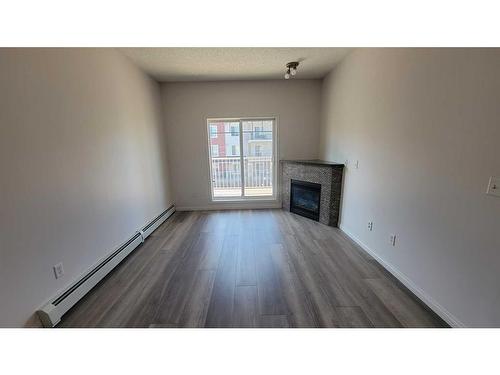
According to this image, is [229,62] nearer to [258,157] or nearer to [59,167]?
[258,157]

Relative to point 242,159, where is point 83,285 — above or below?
below

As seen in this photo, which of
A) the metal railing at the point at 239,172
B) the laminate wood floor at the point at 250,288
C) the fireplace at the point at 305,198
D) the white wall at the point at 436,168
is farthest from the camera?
the metal railing at the point at 239,172

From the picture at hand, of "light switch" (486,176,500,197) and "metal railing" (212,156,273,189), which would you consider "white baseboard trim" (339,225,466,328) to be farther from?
"metal railing" (212,156,273,189)

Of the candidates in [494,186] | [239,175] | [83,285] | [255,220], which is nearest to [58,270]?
[83,285]

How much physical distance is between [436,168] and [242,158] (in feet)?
10.6

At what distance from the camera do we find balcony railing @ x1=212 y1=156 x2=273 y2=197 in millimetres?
4230

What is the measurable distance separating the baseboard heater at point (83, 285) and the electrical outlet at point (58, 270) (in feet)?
0.49

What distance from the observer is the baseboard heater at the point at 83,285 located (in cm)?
139

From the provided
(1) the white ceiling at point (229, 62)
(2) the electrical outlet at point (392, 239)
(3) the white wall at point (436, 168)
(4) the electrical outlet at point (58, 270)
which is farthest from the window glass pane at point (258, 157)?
(4) the electrical outlet at point (58, 270)

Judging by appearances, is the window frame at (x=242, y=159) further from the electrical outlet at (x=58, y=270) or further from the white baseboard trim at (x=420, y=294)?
the electrical outlet at (x=58, y=270)

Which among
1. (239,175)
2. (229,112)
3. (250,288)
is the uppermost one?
(229,112)

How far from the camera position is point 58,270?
5.01 feet

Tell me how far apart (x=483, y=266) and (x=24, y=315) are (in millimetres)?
3030
